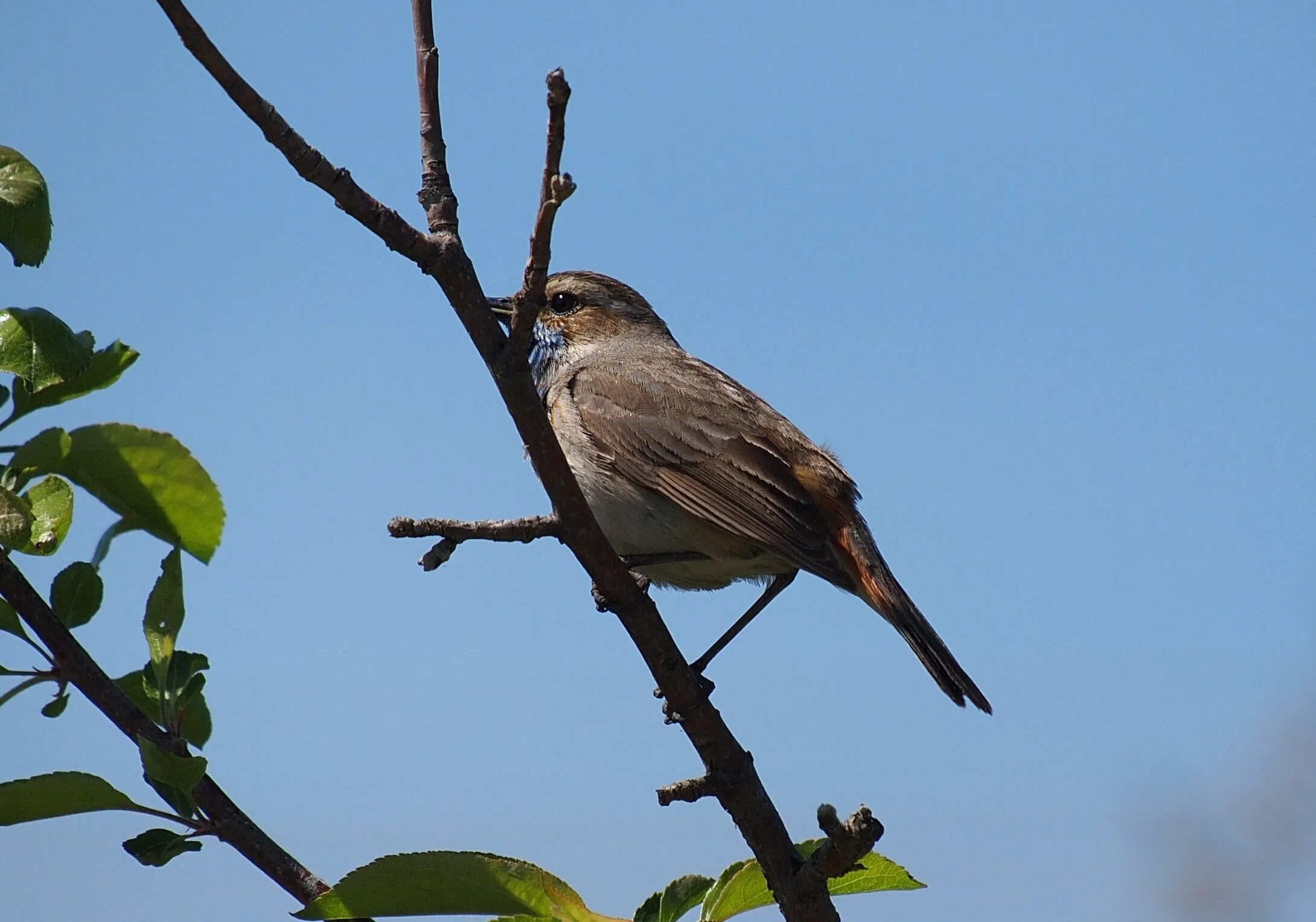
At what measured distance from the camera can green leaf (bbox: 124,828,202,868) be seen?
8.36 feet

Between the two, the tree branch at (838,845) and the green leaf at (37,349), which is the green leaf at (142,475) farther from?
the tree branch at (838,845)

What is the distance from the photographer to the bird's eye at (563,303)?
8711 mm

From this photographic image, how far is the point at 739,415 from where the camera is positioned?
733cm

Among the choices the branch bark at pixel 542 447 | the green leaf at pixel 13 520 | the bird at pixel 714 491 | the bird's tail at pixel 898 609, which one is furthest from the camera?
the bird at pixel 714 491

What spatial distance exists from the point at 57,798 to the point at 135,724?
200 mm

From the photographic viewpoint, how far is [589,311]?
876 centimetres

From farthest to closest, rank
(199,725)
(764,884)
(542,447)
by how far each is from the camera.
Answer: (542,447) < (764,884) < (199,725)

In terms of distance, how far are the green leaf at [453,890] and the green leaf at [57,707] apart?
66cm

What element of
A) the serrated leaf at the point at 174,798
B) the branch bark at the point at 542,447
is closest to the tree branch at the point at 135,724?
the serrated leaf at the point at 174,798

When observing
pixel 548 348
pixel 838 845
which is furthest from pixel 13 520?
pixel 548 348

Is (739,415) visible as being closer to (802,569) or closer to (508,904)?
(802,569)

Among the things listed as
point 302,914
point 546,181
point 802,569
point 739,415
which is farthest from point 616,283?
point 302,914

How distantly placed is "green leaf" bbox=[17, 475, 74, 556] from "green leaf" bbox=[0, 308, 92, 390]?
220 mm

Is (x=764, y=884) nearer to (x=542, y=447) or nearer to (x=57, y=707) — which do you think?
(x=542, y=447)
